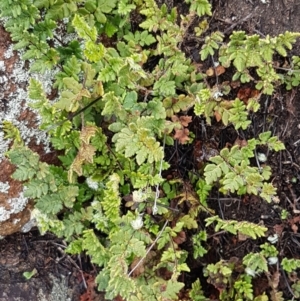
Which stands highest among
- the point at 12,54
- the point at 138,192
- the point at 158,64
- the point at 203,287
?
the point at 12,54

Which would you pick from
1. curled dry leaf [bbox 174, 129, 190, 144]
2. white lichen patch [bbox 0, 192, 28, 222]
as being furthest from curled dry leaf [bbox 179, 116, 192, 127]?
white lichen patch [bbox 0, 192, 28, 222]

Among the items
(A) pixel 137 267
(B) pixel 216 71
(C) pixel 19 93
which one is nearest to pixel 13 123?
(C) pixel 19 93

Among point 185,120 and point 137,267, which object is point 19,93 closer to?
point 185,120

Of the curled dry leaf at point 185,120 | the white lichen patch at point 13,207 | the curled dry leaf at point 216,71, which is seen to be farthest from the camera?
the white lichen patch at point 13,207

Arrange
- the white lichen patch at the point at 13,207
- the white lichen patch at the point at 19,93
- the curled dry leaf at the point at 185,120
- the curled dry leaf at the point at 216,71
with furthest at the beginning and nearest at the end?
1. the white lichen patch at the point at 13,207
2. the curled dry leaf at the point at 216,71
3. the curled dry leaf at the point at 185,120
4. the white lichen patch at the point at 19,93

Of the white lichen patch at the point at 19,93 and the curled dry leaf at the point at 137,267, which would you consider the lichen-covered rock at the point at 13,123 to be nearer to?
the white lichen patch at the point at 19,93

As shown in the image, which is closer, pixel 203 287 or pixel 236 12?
pixel 236 12

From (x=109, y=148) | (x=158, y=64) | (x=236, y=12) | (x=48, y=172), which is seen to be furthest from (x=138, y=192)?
(x=236, y=12)

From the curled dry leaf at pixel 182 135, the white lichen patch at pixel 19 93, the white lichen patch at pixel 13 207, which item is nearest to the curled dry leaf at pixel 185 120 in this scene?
the curled dry leaf at pixel 182 135

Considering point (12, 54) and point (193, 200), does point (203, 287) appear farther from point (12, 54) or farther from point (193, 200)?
point (12, 54)
